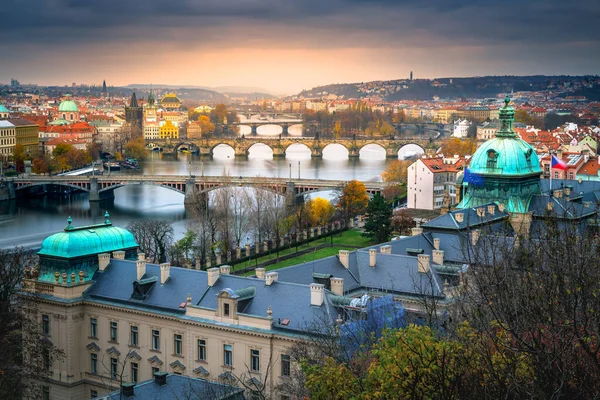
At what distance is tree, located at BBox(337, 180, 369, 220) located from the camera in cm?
6162

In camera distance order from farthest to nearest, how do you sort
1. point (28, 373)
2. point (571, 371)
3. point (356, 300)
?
point (28, 373) → point (356, 300) → point (571, 371)

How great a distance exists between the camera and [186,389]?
20.9 meters

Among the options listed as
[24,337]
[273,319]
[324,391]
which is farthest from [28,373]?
[324,391]

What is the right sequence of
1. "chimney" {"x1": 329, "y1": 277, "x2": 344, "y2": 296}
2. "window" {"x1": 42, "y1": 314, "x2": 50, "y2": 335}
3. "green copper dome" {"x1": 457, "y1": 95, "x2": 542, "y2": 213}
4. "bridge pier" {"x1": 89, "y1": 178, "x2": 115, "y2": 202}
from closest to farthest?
"chimney" {"x1": 329, "y1": 277, "x2": 344, "y2": 296}
"window" {"x1": 42, "y1": 314, "x2": 50, "y2": 335}
"green copper dome" {"x1": 457, "y1": 95, "x2": 542, "y2": 213}
"bridge pier" {"x1": 89, "y1": 178, "x2": 115, "y2": 202}

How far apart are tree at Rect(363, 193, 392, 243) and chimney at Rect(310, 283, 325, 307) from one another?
25.9 m

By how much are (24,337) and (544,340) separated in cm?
1860

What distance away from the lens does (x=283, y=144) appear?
134m

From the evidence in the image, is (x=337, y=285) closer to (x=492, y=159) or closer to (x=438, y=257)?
(x=438, y=257)

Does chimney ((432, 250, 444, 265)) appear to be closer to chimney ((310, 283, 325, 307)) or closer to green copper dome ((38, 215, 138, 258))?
chimney ((310, 283, 325, 307))

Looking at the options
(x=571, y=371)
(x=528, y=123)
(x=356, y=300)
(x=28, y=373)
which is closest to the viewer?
(x=571, y=371)

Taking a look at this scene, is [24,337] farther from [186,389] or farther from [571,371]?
[571,371]

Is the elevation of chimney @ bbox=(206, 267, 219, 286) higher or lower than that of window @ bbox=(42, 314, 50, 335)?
higher

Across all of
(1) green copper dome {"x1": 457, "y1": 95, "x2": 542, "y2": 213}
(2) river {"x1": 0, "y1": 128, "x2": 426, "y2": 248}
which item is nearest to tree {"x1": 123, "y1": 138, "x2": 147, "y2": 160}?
(2) river {"x1": 0, "y1": 128, "x2": 426, "y2": 248}

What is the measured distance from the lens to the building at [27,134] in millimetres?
116000
